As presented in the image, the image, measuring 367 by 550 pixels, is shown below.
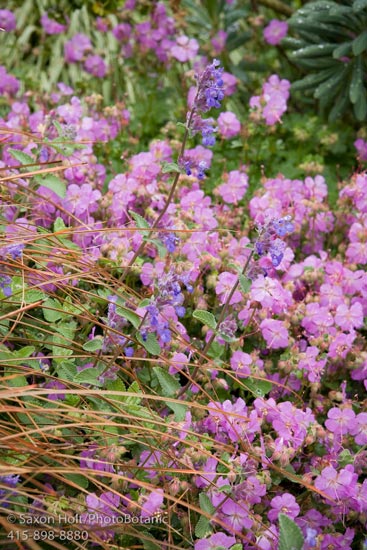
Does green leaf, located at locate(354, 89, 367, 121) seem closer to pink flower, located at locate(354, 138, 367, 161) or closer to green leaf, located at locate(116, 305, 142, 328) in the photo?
pink flower, located at locate(354, 138, 367, 161)

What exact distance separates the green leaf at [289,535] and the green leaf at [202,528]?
254mm

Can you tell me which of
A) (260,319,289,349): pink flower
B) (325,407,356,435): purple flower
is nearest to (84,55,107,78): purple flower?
(260,319,289,349): pink flower

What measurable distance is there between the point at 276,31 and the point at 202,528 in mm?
2667

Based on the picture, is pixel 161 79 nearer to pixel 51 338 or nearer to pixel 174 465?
pixel 51 338

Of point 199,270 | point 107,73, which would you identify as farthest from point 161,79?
point 199,270

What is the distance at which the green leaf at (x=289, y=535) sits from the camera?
1.57 m

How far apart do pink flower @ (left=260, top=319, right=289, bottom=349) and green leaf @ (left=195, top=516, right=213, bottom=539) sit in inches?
25.5

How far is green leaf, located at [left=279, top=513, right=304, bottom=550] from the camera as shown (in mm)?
1571

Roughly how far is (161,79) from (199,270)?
6.00 feet

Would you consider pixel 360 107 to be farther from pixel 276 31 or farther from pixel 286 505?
pixel 286 505

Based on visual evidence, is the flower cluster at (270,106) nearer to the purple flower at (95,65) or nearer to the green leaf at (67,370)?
the purple flower at (95,65)

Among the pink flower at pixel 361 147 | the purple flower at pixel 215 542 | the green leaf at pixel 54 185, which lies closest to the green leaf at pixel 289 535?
the purple flower at pixel 215 542

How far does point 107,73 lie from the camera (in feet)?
12.6

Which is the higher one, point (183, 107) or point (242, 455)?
point (183, 107)
